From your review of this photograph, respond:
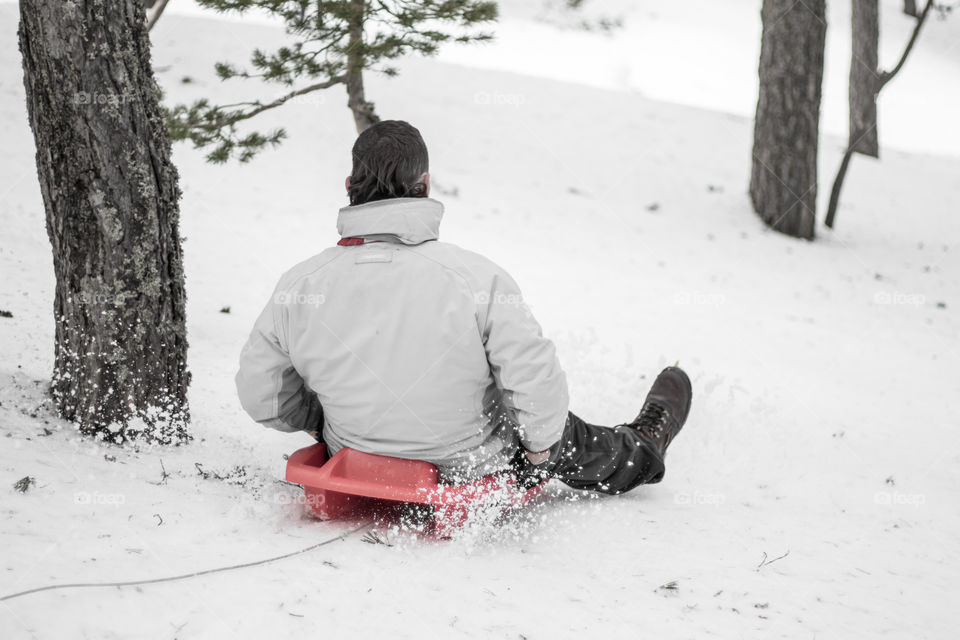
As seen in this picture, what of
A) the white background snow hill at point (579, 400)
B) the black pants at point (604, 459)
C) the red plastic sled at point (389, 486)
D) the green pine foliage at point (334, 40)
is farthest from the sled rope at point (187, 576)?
the green pine foliage at point (334, 40)

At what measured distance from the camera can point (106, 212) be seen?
2.55 meters

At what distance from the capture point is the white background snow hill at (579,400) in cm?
210

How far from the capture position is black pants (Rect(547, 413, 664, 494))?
2811mm

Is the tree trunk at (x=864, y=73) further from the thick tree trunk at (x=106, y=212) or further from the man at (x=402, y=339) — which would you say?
the thick tree trunk at (x=106, y=212)

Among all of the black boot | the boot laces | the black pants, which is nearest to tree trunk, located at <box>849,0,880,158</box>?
the black boot

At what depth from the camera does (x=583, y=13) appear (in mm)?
23625

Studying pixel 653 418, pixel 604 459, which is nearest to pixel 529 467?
pixel 604 459

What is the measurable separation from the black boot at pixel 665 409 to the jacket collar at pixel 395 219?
139 cm

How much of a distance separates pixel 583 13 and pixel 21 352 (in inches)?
904

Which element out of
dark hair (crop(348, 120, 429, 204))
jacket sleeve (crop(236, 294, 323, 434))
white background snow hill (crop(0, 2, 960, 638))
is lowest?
white background snow hill (crop(0, 2, 960, 638))

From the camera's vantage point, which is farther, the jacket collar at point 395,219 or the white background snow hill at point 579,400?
the jacket collar at point 395,219

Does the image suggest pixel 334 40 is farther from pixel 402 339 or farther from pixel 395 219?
pixel 402 339

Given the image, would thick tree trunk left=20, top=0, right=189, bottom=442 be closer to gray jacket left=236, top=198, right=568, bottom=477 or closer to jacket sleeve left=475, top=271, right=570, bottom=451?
gray jacket left=236, top=198, right=568, bottom=477

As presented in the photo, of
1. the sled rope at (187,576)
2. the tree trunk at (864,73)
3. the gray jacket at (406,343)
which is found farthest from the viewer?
the tree trunk at (864,73)
